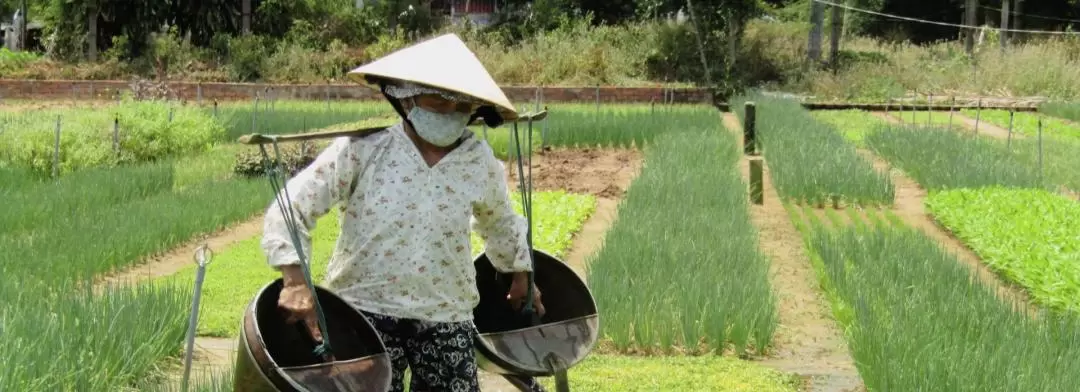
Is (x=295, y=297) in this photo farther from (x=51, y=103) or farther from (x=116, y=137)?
(x=51, y=103)

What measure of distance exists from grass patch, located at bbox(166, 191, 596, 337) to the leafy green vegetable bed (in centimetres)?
231

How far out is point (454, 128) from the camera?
2.79 m

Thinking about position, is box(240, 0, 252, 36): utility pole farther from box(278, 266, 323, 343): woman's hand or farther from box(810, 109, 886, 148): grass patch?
box(278, 266, 323, 343): woman's hand

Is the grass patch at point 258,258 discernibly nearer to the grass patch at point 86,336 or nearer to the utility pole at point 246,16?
the grass patch at point 86,336

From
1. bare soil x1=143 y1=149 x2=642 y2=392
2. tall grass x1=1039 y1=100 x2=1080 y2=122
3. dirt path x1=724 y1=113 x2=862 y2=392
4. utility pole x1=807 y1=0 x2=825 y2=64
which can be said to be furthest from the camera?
utility pole x1=807 y1=0 x2=825 y2=64

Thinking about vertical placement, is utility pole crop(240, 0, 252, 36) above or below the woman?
above

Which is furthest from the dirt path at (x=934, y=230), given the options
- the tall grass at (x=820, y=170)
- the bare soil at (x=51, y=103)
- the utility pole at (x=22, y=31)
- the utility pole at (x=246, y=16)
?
the utility pole at (x=22, y=31)

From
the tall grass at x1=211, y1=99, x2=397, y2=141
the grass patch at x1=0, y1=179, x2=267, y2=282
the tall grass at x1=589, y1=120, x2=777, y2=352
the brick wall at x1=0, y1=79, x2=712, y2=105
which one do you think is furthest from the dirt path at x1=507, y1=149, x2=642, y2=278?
the brick wall at x1=0, y1=79, x2=712, y2=105

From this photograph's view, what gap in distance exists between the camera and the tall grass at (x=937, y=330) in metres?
3.58

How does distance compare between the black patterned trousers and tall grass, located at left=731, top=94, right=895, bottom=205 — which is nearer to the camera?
the black patterned trousers

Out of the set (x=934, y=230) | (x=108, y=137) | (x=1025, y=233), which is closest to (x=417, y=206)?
(x=1025, y=233)

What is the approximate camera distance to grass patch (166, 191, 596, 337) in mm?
5477

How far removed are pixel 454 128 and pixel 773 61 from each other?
71.6 feet

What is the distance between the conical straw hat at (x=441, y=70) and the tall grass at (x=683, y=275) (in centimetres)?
224
